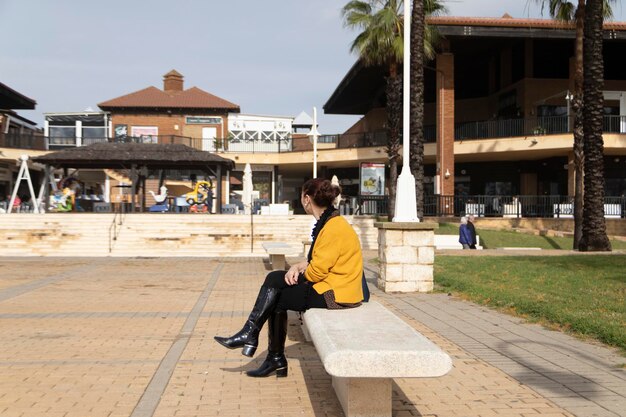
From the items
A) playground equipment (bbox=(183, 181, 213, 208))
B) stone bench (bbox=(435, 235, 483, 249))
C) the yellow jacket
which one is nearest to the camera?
the yellow jacket

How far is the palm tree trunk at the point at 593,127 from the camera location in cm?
1781

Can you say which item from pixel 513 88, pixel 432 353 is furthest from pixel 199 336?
pixel 513 88

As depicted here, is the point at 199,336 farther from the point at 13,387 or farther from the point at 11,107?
the point at 11,107

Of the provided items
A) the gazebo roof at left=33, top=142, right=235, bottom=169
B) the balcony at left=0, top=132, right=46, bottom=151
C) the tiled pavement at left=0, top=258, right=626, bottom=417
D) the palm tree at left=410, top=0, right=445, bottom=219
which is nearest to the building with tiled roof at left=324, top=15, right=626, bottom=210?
the gazebo roof at left=33, top=142, right=235, bottom=169

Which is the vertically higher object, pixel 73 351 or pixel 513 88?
pixel 513 88

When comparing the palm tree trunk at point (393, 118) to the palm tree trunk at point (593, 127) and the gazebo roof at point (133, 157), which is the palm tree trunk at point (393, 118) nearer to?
the gazebo roof at point (133, 157)

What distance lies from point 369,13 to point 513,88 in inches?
483

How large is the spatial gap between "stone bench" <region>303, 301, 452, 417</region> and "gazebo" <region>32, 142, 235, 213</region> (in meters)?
24.8

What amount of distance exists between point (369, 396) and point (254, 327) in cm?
143

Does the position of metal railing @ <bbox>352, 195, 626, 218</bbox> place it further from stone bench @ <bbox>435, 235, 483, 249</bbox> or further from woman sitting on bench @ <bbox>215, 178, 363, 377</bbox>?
woman sitting on bench @ <bbox>215, 178, 363, 377</bbox>

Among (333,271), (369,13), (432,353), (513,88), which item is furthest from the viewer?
(513,88)

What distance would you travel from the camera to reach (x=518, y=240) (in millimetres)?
23844

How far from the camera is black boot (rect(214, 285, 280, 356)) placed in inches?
185

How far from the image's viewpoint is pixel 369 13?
27.4 m
